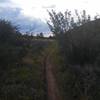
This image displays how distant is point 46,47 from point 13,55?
16.2m

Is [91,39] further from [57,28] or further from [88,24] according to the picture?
[57,28]

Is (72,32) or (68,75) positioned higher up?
(72,32)

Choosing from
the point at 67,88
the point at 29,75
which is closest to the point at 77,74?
the point at 67,88

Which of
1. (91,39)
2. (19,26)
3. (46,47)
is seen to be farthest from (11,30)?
(46,47)

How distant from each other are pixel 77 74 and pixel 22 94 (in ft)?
7.21

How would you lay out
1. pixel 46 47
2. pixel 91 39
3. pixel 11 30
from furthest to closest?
pixel 46 47 < pixel 11 30 < pixel 91 39

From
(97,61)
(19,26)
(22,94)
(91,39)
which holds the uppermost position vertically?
(19,26)

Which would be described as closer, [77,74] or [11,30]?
[77,74]

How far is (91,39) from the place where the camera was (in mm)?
13883

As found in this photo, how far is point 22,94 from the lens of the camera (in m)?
13.1

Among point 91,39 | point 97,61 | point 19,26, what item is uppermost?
point 19,26

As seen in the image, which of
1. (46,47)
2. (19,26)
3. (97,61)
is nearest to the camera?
(97,61)

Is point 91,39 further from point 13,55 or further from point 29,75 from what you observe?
point 13,55

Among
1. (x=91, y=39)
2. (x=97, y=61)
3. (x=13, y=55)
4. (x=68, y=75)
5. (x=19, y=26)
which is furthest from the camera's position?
(x=19, y=26)
